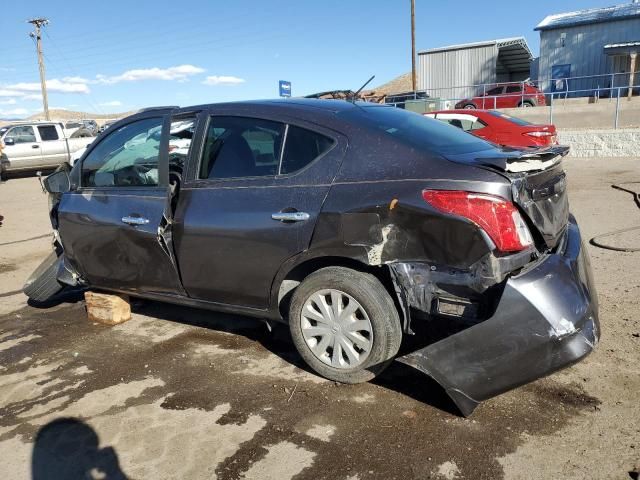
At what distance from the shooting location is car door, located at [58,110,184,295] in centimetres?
411

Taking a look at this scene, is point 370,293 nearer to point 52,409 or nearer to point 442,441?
point 442,441

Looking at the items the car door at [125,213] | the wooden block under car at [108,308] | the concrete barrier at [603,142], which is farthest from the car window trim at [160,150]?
the concrete barrier at [603,142]

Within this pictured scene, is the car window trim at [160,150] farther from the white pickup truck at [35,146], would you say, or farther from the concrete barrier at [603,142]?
the white pickup truck at [35,146]

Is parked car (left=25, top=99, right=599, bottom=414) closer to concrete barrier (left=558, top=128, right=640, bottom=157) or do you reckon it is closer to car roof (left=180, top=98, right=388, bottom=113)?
car roof (left=180, top=98, right=388, bottom=113)

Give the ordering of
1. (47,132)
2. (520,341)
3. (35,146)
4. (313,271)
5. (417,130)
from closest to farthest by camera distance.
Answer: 1. (520,341)
2. (313,271)
3. (417,130)
4. (35,146)
5. (47,132)

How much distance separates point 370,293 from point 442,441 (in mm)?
893

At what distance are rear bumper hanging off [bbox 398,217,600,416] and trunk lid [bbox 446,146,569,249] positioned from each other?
0.24 m

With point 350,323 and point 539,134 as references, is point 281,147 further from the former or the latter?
point 539,134

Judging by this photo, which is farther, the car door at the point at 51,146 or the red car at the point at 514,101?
the red car at the point at 514,101

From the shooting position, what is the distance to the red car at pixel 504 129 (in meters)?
11.1

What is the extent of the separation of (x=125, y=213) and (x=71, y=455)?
192 centimetres

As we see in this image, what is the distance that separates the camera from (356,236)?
3.22 meters

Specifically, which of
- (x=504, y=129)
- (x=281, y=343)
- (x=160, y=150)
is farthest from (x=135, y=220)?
(x=504, y=129)

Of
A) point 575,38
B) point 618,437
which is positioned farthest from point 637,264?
point 575,38
